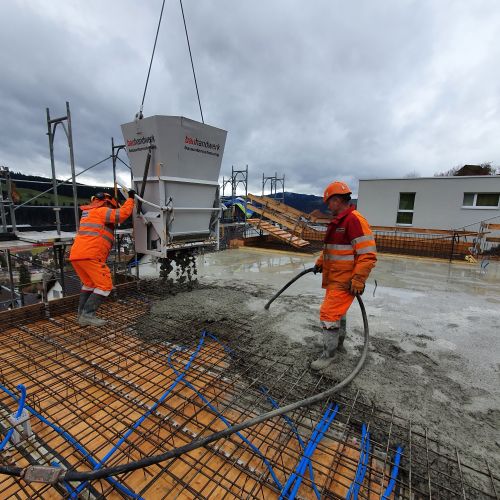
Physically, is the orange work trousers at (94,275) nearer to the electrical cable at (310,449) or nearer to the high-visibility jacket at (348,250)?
the high-visibility jacket at (348,250)

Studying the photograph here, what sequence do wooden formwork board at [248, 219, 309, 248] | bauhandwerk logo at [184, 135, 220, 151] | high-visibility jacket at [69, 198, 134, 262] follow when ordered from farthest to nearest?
wooden formwork board at [248, 219, 309, 248]
bauhandwerk logo at [184, 135, 220, 151]
high-visibility jacket at [69, 198, 134, 262]

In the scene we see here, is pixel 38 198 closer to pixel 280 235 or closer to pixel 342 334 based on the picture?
pixel 342 334

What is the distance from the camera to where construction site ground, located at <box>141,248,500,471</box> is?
241cm

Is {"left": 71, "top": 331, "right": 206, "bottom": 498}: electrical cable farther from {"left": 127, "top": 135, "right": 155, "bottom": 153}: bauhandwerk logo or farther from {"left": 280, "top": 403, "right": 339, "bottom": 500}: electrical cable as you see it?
{"left": 127, "top": 135, "right": 155, "bottom": 153}: bauhandwerk logo

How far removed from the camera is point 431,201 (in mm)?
12688

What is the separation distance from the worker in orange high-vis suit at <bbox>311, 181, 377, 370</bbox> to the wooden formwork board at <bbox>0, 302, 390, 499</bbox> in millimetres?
966

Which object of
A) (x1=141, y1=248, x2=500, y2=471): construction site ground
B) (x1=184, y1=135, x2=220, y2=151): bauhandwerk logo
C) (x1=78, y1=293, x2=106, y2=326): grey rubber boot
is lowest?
(x1=141, y1=248, x2=500, y2=471): construction site ground

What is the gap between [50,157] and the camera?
4414 mm

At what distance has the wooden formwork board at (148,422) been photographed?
1.78m

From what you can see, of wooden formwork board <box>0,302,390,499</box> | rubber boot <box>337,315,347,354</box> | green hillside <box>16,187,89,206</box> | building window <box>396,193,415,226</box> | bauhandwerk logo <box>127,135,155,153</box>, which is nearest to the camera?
wooden formwork board <box>0,302,390,499</box>

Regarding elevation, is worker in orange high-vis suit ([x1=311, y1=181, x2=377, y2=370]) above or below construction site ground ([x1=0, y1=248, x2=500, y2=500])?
above

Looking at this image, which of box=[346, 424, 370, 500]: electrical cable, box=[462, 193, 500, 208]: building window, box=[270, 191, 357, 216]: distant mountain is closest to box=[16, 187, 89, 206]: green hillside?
box=[346, 424, 370, 500]: electrical cable

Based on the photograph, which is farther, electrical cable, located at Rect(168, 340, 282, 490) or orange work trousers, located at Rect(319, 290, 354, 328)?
orange work trousers, located at Rect(319, 290, 354, 328)

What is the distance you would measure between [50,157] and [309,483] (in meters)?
5.15
